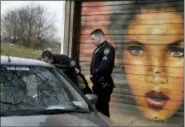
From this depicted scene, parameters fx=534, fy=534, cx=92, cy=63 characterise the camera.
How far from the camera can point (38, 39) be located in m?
17.6

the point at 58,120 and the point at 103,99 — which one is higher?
the point at 58,120

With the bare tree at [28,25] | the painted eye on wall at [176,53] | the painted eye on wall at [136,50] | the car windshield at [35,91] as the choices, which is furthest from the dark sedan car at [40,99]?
the bare tree at [28,25]

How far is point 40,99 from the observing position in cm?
557

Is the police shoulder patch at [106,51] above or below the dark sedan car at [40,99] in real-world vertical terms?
above

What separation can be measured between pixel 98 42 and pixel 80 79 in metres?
1.06

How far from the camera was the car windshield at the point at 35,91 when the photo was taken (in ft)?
17.6

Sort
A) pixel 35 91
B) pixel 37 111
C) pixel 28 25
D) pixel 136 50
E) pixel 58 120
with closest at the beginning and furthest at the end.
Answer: pixel 58 120, pixel 37 111, pixel 35 91, pixel 136 50, pixel 28 25

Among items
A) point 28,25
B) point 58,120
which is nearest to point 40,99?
point 58,120

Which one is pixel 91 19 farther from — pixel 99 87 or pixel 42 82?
pixel 42 82

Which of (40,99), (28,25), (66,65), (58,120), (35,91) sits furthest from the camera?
(28,25)

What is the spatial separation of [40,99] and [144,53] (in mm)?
5192

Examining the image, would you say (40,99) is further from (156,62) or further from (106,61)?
(156,62)

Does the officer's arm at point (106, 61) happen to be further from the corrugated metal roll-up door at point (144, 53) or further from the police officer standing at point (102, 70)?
the corrugated metal roll-up door at point (144, 53)

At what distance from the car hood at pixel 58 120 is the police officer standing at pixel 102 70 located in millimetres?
2877
